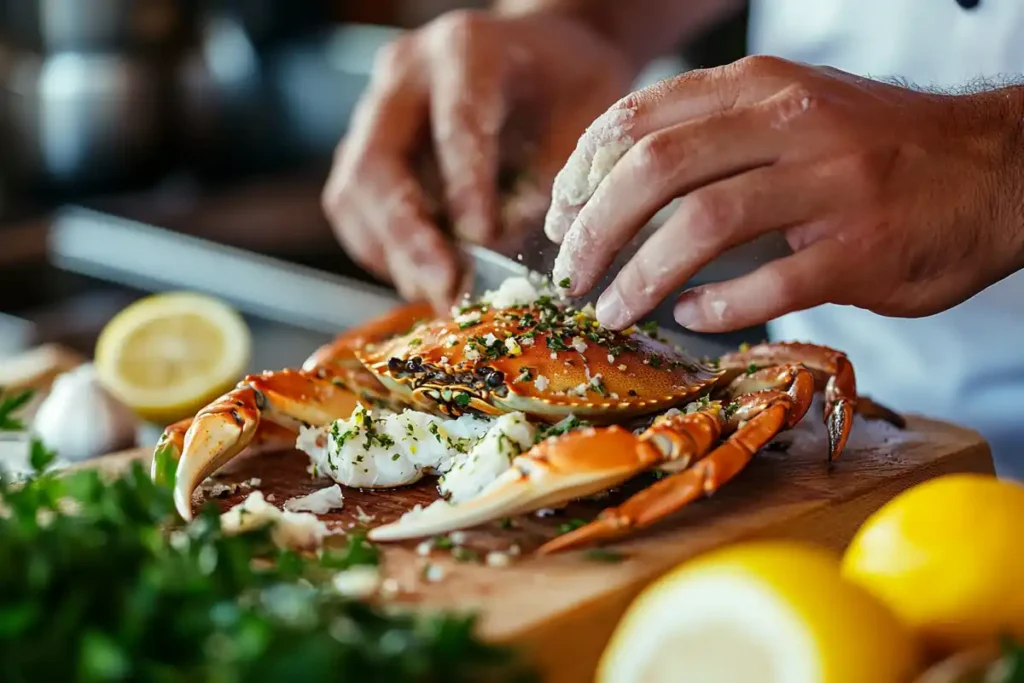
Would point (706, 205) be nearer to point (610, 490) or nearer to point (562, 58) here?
point (610, 490)

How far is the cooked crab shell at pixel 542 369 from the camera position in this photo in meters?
1.41

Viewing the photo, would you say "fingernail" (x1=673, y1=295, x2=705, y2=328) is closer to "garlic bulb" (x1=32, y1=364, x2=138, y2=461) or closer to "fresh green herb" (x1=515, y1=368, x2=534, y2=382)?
"fresh green herb" (x1=515, y1=368, x2=534, y2=382)

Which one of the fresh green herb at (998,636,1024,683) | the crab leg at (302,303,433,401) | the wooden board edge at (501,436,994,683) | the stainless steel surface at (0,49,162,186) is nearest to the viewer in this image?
the fresh green herb at (998,636,1024,683)

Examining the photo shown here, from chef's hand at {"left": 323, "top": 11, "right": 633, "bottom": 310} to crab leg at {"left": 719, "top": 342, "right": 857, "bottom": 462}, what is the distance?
477 millimetres

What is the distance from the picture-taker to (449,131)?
200cm

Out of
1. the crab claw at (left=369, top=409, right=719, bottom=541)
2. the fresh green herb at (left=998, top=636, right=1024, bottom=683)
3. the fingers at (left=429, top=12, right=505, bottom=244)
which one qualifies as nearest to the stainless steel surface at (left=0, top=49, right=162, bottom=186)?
the fingers at (left=429, top=12, right=505, bottom=244)

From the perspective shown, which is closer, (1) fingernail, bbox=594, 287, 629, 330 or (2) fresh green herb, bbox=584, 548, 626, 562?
(2) fresh green herb, bbox=584, 548, 626, 562

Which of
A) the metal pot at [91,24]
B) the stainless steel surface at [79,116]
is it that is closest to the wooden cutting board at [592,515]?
the stainless steel surface at [79,116]

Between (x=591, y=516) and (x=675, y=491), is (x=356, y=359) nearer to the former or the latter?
(x=591, y=516)

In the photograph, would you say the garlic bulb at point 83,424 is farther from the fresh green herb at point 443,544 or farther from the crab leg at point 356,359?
the fresh green herb at point 443,544

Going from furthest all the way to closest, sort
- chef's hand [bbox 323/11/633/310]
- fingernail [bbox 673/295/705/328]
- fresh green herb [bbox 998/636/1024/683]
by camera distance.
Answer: chef's hand [bbox 323/11/633/310]
fingernail [bbox 673/295/705/328]
fresh green herb [bbox 998/636/1024/683]

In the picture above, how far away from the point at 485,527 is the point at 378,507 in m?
0.16

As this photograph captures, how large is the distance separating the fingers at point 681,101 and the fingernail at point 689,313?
165 millimetres

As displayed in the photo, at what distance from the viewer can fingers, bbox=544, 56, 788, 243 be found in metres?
1.28
